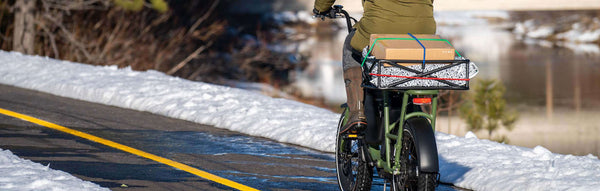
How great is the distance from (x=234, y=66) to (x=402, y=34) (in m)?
32.7

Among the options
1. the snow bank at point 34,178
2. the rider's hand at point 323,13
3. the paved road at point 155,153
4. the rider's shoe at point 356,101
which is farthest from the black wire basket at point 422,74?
the snow bank at point 34,178

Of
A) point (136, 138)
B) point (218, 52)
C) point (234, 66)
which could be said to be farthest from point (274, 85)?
point (136, 138)

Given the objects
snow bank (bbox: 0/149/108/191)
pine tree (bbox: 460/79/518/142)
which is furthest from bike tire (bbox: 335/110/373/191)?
pine tree (bbox: 460/79/518/142)

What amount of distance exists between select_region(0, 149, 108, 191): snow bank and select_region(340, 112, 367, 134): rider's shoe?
6.27 feet

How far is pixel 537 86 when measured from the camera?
42.7m

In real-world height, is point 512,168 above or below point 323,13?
below

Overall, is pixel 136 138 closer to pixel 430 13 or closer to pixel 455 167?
pixel 455 167

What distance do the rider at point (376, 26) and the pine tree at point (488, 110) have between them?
27.9 meters

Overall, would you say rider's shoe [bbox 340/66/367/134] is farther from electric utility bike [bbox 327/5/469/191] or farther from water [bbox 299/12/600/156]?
water [bbox 299/12/600/156]

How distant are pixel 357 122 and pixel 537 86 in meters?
38.7

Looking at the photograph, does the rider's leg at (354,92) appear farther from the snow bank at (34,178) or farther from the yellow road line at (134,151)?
the snow bank at (34,178)

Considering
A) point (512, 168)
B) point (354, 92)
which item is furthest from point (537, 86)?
point (354, 92)

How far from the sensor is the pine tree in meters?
33.4

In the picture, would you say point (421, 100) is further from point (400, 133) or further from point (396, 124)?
point (396, 124)
